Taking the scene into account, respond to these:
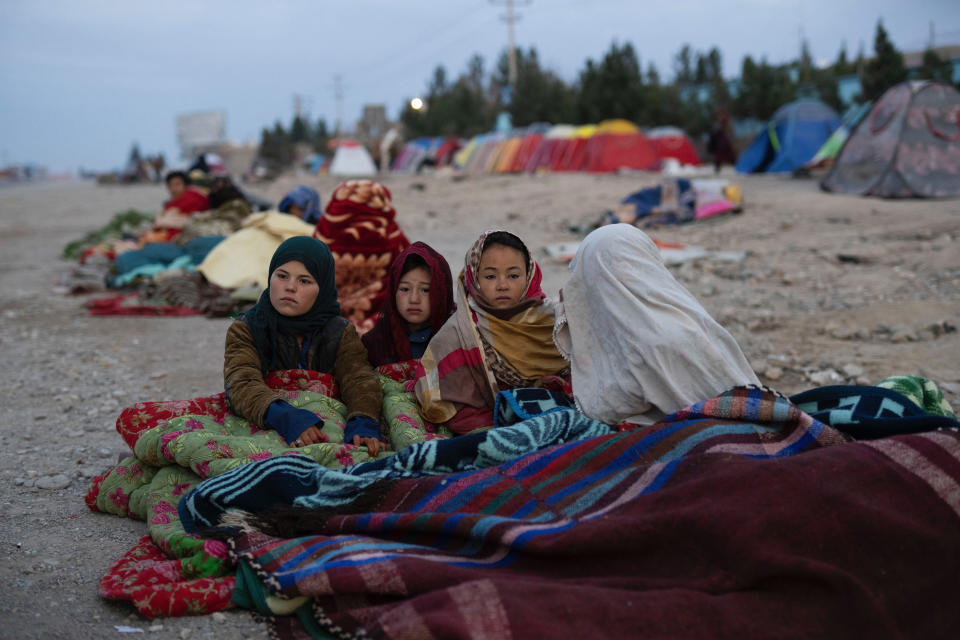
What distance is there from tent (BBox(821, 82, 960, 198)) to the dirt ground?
64cm

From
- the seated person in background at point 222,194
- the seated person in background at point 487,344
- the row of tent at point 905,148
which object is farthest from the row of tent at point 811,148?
the seated person in background at point 487,344

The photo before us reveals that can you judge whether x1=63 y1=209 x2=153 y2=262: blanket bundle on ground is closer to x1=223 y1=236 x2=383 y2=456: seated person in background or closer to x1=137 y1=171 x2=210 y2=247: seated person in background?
x1=137 y1=171 x2=210 y2=247: seated person in background

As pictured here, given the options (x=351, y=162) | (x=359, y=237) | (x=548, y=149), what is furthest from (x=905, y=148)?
(x=351, y=162)

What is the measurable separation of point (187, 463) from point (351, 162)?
1109 inches

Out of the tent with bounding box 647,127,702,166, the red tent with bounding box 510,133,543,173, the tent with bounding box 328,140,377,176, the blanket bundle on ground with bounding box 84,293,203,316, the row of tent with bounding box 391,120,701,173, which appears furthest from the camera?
the tent with bounding box 328,140,377,176

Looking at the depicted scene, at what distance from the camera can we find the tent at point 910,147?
10789 mm

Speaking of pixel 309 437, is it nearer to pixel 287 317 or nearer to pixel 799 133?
pixel 287 317

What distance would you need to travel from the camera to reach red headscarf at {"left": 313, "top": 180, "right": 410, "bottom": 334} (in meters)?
5.72

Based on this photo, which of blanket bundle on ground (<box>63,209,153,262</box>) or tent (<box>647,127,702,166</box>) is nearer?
blanket bundle on ground (<box>63,209,153,262</box>)

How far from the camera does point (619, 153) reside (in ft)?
66.4

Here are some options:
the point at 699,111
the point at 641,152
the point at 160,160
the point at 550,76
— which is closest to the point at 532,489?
the point at 641,152

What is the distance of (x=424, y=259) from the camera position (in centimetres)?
348

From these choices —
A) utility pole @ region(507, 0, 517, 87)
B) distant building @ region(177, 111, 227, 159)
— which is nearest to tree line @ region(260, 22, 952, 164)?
utility pole @ region(507, 0, 517, 87)

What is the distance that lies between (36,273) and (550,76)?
3046cm
